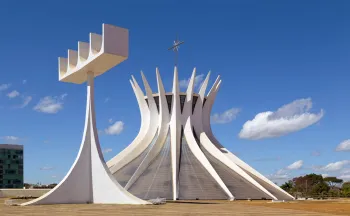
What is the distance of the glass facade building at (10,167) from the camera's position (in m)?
78.7

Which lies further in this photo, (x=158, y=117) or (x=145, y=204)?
(x=158, y=117)

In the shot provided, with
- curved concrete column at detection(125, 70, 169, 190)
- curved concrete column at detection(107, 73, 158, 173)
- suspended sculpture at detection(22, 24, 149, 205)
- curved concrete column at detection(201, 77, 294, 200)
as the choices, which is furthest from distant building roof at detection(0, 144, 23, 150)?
suspended sculpture at detection(22, 24, 149, 205)

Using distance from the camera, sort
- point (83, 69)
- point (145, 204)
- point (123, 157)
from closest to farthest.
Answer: point (145, 204)
point (83, 69)
point (123, 157)

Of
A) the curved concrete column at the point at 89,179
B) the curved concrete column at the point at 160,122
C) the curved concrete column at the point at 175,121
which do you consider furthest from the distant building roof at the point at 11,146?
the curved concrete column at the point at 89,179

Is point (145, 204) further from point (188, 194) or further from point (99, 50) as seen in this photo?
point (188, 194)

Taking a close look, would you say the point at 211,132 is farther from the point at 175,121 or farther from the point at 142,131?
the point at 142,131

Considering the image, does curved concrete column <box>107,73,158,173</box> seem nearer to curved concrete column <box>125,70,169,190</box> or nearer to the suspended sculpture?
curved concrete column <box>125,70,169,190</box>

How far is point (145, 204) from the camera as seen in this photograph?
21.1 m

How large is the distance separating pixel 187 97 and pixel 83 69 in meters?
21.8

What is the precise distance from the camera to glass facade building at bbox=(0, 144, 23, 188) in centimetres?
7869

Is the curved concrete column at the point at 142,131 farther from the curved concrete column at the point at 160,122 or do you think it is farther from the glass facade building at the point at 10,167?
the glass facade building at the point at 10,167

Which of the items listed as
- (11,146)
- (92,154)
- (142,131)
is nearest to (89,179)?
(92,154)

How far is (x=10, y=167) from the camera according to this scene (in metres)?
79.4

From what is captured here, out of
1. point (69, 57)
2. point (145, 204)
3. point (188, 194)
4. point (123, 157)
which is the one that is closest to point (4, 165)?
point (123, 157)
